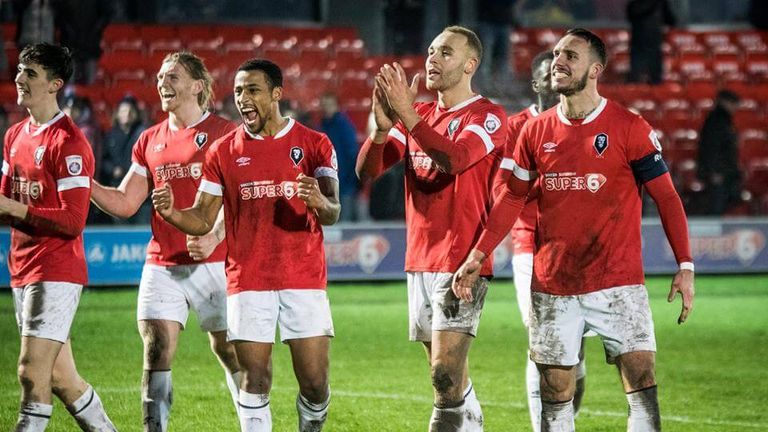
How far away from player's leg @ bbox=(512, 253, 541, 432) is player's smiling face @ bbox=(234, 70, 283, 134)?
1.95 m

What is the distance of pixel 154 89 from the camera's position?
765 inches

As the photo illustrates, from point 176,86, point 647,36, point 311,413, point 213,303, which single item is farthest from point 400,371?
point 647,36

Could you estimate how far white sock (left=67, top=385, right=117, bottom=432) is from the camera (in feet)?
21.4

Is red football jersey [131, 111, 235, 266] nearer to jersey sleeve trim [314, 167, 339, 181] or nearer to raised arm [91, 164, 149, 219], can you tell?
raised arm [91, 164, 149, 219]

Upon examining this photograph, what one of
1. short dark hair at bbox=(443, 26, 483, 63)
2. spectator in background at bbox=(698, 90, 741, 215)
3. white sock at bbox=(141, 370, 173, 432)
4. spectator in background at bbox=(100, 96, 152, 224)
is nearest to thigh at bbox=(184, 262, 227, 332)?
white sock at bbox=(141, 370, 173, 432)

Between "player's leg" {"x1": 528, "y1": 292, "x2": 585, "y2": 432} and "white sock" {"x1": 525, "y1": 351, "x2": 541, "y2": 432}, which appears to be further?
"white sock" {"x1": 525, "y1": 351, "x2": 541, "y2": 432}

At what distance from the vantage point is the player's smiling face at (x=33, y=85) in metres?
6.39

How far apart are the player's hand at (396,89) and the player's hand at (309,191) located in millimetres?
554

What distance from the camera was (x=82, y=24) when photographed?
1650cm

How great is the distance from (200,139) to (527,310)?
7.28 feet

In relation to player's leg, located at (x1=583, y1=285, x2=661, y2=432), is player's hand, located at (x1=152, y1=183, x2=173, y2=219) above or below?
above

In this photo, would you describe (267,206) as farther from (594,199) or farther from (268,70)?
(594,199)

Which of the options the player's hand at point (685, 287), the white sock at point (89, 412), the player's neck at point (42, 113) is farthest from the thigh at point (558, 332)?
the player's neck at point (42, 113)

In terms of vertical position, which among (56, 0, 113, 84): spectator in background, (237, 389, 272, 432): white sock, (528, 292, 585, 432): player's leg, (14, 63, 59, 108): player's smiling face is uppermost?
(56, 0, 113, 84): spectator in background
